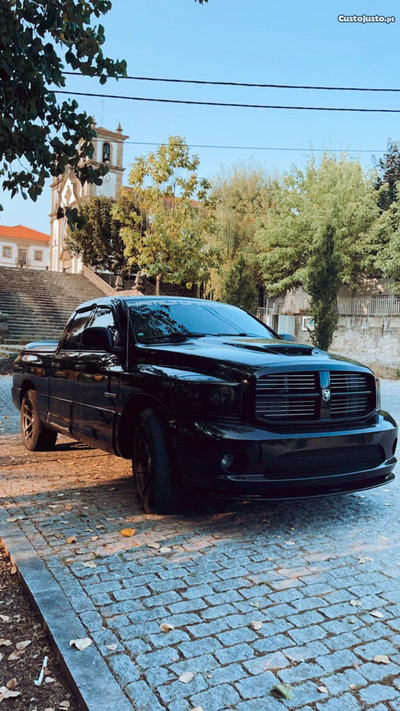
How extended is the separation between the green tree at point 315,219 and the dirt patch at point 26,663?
2714 cm

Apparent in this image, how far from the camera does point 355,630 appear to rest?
2850 millimetres

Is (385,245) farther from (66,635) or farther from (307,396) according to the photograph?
(66,635)

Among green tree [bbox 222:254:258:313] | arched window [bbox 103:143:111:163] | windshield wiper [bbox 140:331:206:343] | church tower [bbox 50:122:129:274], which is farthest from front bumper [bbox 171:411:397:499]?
arched window [bbox 103:143:111:163]

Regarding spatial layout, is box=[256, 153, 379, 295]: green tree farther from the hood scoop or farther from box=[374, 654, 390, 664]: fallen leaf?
box=[374, 654, 390, 664]: fallen leaf

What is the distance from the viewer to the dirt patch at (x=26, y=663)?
2.33 meters

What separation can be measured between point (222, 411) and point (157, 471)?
70 centimetres

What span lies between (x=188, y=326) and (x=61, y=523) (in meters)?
1.96

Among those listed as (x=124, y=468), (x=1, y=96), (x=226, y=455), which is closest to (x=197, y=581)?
(x=226, y=455)

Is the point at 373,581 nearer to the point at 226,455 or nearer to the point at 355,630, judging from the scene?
the point at 355,630

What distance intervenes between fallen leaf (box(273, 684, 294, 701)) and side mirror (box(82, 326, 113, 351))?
3.09 meters

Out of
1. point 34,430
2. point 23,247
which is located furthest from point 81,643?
point 23,247

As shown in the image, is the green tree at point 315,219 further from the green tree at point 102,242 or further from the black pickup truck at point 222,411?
the black pickup truck at point 222,411

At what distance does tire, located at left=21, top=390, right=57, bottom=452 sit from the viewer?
6688mm

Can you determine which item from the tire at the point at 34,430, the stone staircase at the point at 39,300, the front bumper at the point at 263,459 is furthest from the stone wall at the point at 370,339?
the front bumper at the point at 263,459
